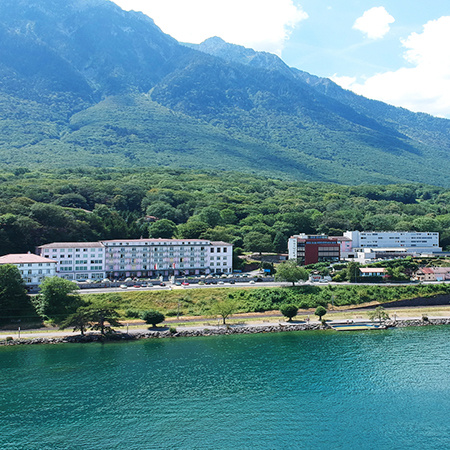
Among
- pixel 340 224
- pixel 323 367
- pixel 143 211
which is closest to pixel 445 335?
pixel 323 367

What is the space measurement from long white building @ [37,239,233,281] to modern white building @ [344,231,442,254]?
33952mm

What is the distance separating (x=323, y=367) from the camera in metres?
40.0

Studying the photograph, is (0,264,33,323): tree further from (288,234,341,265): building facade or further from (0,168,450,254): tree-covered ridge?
(288,234,341,265): building facade

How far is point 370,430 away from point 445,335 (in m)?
25.4

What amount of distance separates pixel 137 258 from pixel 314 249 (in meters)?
31.4

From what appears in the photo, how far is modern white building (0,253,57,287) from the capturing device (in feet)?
198

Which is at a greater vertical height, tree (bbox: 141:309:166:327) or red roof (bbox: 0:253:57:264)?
red roof (bbox: 0:253:57:264)

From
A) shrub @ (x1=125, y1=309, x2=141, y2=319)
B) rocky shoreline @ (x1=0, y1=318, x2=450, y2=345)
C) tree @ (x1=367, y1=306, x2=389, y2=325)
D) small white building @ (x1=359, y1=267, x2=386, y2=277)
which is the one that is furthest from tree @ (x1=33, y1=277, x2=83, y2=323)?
small white building @ (x1=359, y1=267, x2=386, y2=277)

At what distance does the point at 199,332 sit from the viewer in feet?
164

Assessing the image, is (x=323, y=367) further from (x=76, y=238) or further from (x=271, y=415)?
(x=76, y=238)

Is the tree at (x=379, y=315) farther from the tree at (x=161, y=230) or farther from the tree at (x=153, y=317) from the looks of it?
the tree at (x=161, y=230)

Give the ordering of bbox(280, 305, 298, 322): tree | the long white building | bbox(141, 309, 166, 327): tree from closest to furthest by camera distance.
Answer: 1. bbox(141, 309, 166, 327): tree
2. bbox(280, 305, 298, 322): tree
3. the long white building

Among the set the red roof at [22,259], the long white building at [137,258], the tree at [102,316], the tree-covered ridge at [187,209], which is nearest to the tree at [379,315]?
the long white building at [137,258]

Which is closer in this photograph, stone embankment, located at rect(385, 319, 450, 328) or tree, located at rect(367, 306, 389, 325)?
stone embankment, located at rect(385, 319, 450, 328)
